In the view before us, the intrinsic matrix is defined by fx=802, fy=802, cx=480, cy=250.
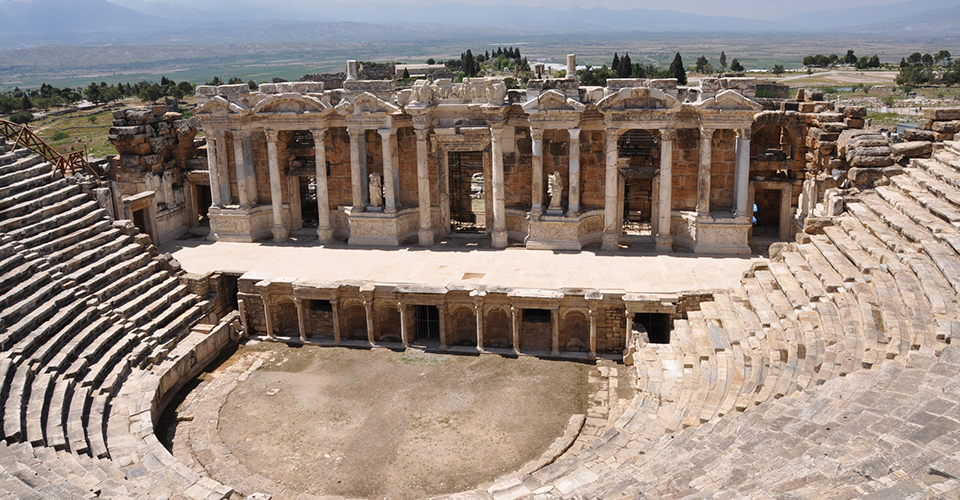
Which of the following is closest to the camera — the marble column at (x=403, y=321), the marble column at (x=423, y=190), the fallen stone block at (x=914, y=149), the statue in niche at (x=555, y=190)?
the fallen stone block at (x=914, y=149)

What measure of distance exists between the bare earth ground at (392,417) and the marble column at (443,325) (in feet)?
1.86

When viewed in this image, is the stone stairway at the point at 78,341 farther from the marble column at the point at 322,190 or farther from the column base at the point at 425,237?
the column base at the point at 425,237

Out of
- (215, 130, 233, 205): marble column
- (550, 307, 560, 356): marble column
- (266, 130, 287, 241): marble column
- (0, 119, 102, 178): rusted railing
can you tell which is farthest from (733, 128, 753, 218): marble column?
(0, 119, 102, 178): rusted railing

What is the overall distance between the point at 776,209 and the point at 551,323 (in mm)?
10499

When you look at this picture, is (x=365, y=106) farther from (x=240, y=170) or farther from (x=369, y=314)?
(x=369, y=314)

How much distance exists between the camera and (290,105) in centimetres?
2492

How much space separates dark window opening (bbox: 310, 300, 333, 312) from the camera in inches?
855

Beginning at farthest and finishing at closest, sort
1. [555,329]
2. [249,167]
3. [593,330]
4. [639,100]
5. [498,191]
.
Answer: [249,167], [498,191], [639,100], [555,329], [593,330]

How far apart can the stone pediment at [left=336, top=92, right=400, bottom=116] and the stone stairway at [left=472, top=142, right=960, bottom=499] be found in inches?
430

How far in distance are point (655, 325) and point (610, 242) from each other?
3809 millimetres

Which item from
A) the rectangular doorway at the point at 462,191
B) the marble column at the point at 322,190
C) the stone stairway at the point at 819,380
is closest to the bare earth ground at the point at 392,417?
the stone stairway at the point at 819,380

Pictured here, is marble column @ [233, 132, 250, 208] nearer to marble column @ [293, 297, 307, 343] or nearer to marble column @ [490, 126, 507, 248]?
marble column @ [293, 297, 307, 343]

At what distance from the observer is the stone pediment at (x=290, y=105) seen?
80.5 ft

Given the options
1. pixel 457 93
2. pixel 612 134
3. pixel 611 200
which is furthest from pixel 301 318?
pixel 612 134
